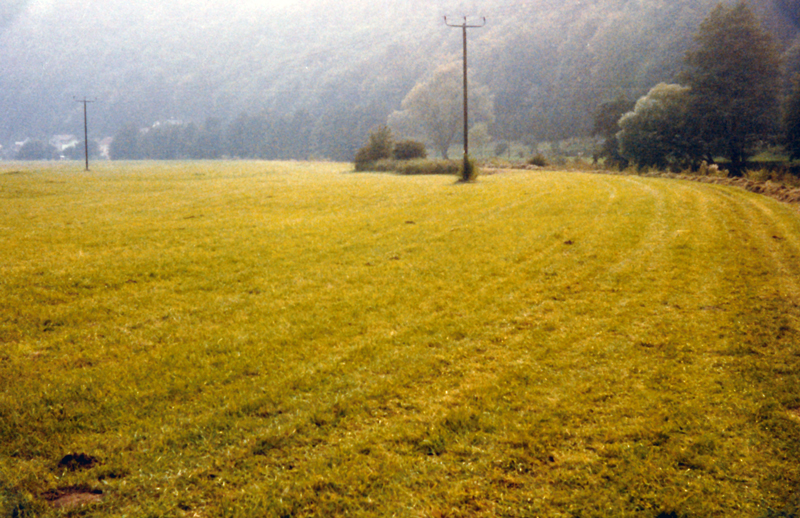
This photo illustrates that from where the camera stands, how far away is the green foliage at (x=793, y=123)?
4657 centimetres

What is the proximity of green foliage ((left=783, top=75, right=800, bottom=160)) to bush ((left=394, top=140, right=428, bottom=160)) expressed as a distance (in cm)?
3692

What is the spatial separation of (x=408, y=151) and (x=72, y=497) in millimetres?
56498

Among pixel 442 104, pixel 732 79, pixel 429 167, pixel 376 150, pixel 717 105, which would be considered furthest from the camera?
pixel 442 104

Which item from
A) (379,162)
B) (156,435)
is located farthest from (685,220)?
(379,162)

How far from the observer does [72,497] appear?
3.85 meters

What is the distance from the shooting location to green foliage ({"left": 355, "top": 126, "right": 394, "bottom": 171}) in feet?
198

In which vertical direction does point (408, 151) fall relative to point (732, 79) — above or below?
below

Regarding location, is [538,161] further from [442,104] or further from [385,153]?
[442,104]

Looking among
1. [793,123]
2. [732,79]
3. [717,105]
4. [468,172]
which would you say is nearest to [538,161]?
[717,105]

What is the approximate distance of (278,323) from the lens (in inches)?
300

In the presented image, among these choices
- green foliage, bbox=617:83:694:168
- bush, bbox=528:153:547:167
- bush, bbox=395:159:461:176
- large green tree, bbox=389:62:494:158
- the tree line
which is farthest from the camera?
large green tree, bbox=389:62:494:158

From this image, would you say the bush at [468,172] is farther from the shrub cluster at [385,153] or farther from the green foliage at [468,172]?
the shrub cluster at [385,153]

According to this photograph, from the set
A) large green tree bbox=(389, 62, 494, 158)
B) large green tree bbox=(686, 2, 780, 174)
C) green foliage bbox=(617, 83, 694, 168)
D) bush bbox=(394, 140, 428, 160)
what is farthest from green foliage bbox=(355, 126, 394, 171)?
large green tree bbox=(389, 62, 494, 158)

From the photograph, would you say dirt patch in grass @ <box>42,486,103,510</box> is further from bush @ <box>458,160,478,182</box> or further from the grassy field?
bush @ <box>458,160,478,182</box>
